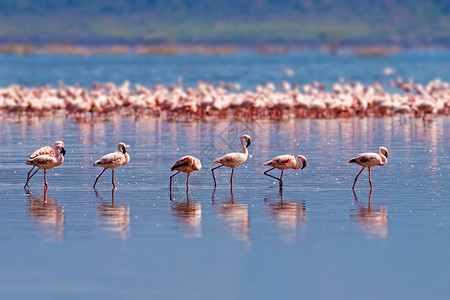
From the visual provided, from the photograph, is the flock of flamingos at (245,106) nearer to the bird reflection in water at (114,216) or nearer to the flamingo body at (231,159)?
the flamingo body at (231,159)

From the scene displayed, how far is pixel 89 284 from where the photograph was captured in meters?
9.20

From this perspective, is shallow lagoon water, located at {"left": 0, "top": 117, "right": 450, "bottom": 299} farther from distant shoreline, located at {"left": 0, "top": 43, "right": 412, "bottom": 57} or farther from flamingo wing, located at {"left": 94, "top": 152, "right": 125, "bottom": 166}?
distant shoreline, located at {"left": 0, "top": 43, "right": 412, "bottom": 57}

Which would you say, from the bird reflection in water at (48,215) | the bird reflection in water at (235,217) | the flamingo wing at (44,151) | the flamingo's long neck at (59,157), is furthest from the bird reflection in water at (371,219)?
the flamingo wing at (44,151)

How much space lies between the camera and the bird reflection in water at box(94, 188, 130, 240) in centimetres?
1165

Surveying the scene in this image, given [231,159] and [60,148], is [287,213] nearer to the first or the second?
[231,159]

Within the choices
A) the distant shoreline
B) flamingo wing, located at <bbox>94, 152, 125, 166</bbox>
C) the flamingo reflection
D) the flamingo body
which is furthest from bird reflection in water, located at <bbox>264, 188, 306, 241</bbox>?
the distant shoreline

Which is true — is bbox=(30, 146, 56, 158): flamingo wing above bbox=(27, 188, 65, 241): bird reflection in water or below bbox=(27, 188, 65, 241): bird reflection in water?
above

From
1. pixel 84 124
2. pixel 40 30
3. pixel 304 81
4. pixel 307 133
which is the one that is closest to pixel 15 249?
pixel 307 133

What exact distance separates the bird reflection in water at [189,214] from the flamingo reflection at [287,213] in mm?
861

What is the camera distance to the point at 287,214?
12648 mm

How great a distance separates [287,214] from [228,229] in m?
1.22

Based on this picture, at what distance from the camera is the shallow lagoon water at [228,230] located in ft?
30.2

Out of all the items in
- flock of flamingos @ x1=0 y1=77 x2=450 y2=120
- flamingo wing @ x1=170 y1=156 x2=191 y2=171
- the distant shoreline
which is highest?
the distant shoreline

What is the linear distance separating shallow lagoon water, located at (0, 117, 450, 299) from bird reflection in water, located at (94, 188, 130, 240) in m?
0.01
